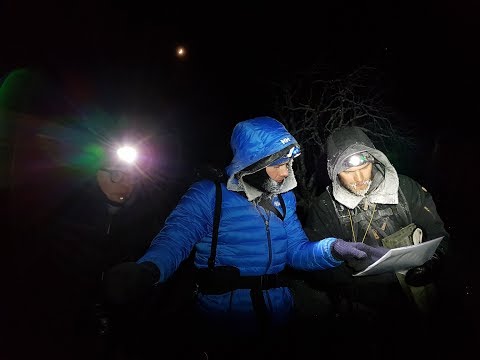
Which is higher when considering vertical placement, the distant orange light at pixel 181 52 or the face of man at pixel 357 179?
the distant orange light at pixel 181 52

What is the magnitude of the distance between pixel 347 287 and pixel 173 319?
5.52ft

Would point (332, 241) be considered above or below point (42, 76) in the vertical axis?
below

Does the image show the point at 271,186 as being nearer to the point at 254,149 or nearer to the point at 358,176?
the point at 254,149

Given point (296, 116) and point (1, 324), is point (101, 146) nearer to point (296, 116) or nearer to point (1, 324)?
point (1, 324)

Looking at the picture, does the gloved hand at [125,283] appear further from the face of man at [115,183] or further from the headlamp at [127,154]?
the headlamp at [127,154]

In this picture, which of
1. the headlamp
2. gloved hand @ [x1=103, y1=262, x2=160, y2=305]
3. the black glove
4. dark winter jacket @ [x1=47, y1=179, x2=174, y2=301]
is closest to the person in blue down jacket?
gloved hand @ [x1=103, y1=262, x2=160, y2=305]

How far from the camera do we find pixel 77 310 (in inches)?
126

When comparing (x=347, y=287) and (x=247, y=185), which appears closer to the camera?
(x=247, y=185)

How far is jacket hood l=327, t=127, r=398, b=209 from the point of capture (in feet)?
9.61

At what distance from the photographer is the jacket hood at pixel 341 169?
2.93 metres

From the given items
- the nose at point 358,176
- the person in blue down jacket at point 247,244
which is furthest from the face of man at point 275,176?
the nose at point 358,176

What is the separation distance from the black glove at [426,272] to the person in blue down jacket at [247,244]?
529 mm

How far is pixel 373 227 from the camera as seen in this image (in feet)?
Result: 9.79

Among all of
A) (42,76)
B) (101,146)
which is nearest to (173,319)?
(101,146)
